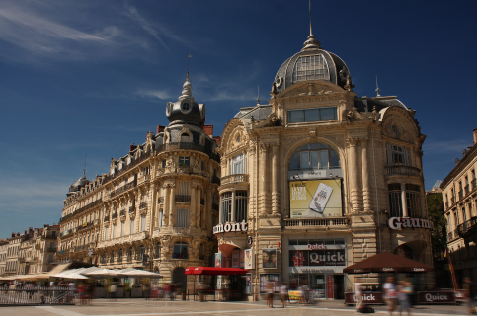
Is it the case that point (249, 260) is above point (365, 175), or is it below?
below

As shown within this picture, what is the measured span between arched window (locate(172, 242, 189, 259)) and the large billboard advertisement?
14628 mm

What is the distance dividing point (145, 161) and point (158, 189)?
15.1ft

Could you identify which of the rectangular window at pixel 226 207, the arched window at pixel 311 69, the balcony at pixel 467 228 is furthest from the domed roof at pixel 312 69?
the balcony at pixel 467 228

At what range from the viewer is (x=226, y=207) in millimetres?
37656

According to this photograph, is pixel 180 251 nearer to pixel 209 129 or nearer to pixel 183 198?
pixel 183 198

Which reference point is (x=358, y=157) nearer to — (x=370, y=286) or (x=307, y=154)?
(x=307, y=154)

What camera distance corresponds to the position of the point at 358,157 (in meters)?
34.3

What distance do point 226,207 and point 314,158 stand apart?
8.77m

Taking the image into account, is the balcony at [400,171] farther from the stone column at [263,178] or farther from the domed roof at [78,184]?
the domed roof at [78,184]

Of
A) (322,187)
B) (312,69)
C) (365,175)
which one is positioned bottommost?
(322,187)

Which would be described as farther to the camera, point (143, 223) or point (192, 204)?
point (143, 223)

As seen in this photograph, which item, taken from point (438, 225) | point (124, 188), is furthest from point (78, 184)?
point (438, 225)

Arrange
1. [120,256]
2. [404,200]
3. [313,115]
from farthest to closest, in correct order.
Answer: [120,256] → [313,115] → [404,200]

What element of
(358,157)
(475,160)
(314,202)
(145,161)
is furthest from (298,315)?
(145,161)
